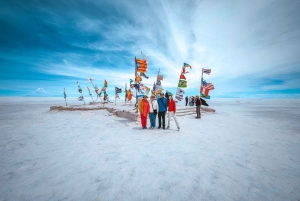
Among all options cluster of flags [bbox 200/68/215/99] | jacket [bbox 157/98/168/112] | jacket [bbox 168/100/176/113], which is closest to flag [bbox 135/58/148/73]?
jacket [bbox 157/98/168/112]

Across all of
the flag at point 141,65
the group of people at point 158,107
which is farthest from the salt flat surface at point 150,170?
the flag at point 141,65

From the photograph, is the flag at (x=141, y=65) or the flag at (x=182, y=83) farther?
the flag at (x=182, y=83)

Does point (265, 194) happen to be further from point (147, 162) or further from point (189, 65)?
point (189, 65)

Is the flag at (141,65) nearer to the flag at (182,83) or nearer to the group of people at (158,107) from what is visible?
the group of people at (158,107)

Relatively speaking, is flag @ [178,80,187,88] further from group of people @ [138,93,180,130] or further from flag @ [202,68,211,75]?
group of people @ [138,93,180,130]

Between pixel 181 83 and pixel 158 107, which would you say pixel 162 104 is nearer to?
pixel 158 107

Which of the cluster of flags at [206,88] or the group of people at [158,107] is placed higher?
the cluster of flags at [206,88]

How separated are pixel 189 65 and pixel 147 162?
1239cm

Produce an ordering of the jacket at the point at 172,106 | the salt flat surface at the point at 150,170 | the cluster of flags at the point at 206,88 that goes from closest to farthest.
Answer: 1. the salt flat surface at the point at 150,170
2. the jacket at the point at 172,106
3. the cluster of flags at the point at 206,88

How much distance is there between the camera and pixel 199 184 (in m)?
3.15

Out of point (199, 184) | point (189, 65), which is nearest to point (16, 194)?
point (199, 184)

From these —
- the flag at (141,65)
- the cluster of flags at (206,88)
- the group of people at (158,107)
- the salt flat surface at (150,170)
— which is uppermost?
the flag at (141,65)

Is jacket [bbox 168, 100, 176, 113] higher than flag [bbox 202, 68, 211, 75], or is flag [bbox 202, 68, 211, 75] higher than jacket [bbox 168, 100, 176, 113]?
flag [bbox 202, 68, 211, 75]

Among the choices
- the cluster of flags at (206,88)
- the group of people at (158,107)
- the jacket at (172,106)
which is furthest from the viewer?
the cluster of flags at (206,88)
